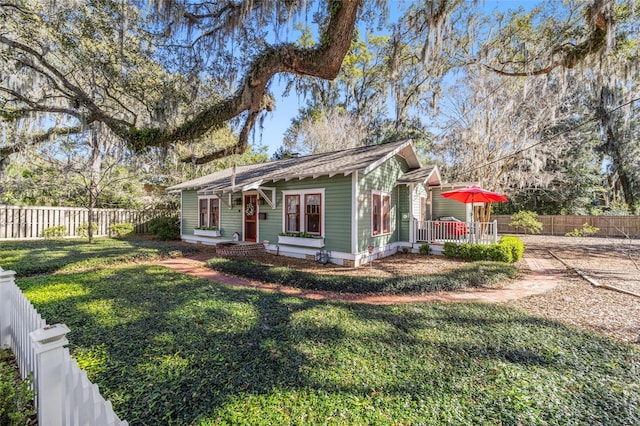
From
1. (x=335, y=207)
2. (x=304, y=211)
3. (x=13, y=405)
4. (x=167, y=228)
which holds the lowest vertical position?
(x=13, y=405)

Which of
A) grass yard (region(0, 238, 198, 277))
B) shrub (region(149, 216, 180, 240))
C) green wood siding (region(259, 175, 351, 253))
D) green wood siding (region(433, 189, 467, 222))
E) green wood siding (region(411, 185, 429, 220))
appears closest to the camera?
grass yard (region(0, 238, 198, 277))

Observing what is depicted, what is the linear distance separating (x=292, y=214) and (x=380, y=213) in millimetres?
3255

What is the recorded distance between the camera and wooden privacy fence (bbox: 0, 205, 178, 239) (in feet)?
42.1

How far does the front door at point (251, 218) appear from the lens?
11523 millimetres

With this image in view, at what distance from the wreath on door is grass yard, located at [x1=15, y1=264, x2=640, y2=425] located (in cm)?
674

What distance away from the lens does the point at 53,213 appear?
1399 cm

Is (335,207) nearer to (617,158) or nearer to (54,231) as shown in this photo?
(54,231)

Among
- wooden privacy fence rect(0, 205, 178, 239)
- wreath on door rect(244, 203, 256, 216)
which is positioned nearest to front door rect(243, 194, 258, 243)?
wreath on door rect(244, 203, 256, 216)

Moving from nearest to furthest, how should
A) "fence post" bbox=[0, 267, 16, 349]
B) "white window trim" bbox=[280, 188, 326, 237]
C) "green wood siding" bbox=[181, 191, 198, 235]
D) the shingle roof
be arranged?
"fence post" bbox=[0, 267, 16, 349]
"white window trim" bbox=[280, 188, 326, 237]
the shingle roof
"green wood siding" bbox=[181, 191, 198, 235]

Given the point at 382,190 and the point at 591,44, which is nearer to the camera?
the point at 591,44

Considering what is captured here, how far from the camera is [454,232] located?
440 inches

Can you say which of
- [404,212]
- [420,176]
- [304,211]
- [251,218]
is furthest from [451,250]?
[251,218]

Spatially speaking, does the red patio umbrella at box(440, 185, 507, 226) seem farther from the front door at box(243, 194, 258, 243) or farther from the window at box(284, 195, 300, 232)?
the front door at box(243, 194, 258, 243)

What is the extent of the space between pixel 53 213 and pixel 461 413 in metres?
18.7
